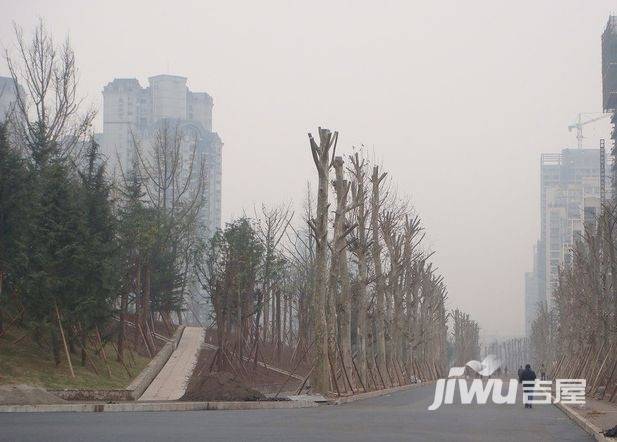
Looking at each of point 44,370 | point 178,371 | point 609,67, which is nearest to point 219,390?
point 44,370

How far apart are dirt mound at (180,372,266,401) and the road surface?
2.56m

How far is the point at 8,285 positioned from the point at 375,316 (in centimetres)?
2160

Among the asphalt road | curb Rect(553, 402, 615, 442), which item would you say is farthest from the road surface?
curb Rect(553, 402, 615, 442)

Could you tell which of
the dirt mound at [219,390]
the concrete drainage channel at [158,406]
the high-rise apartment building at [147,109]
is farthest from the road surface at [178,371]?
the high-rise apartment building at [147,109]

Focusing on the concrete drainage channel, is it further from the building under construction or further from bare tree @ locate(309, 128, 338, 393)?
the building under construction

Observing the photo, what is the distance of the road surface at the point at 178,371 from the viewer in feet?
107

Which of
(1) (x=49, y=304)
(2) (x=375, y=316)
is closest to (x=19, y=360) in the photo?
(1) (x=49, y=304)

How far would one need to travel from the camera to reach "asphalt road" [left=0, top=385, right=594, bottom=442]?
48.6 ft

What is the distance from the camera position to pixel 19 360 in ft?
104

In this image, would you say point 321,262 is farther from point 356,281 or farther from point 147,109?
point 147,109

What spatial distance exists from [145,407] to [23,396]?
9.12 feet

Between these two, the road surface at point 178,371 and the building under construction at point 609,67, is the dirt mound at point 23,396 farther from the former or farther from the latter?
the building under construction at point 609,67

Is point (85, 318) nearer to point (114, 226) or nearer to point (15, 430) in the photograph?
point (114, 226)

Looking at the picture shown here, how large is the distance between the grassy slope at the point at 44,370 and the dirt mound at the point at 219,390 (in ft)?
15.9
